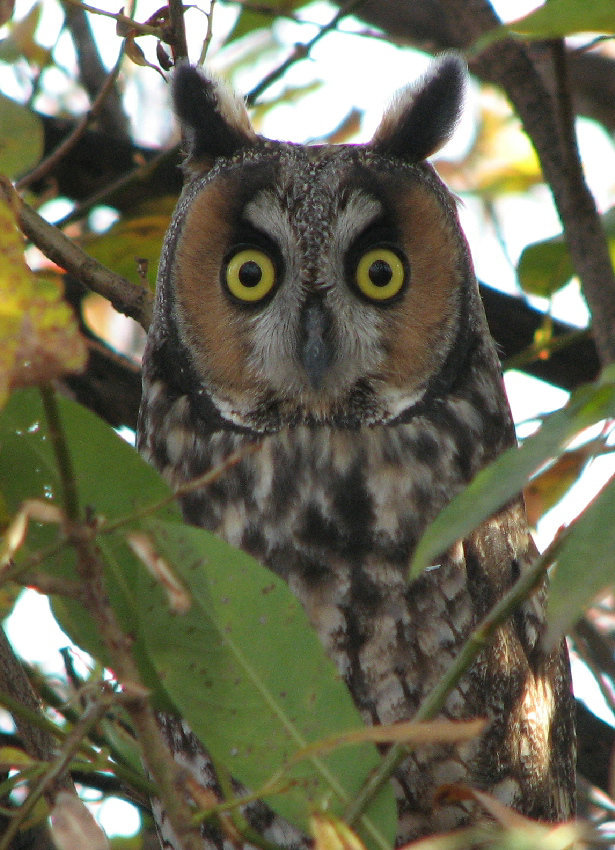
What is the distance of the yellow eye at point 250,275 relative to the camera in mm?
1812

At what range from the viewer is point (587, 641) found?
1.97 meters

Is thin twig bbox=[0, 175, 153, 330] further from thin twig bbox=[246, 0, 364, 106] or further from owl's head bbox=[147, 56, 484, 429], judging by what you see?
thin twig bbox=[246, 0, 364, 106]

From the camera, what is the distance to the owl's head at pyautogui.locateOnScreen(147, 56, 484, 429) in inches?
70.3

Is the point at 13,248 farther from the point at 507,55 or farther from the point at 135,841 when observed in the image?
the point at 507,55

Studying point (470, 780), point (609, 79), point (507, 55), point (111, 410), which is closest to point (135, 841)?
point (470, 780)

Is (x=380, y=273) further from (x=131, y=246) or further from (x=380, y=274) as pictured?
(x=131, y=246)

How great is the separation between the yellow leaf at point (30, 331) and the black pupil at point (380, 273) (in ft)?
3.83

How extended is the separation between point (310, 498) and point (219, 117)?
0.72 m

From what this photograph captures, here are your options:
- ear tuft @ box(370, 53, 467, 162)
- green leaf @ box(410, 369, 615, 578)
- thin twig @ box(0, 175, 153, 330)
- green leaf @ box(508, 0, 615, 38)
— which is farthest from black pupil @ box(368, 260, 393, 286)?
green leaf @ box(410, 369, 615, 578)

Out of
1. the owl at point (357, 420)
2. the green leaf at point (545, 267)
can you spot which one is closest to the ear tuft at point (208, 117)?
the owl at point (357, 420)

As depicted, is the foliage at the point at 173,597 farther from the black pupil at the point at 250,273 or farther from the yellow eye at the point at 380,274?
the yellow eye at the point at 380,274

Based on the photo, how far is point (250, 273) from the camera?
1811mm

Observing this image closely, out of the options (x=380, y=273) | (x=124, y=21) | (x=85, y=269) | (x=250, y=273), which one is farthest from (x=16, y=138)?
(x=380, y=273)

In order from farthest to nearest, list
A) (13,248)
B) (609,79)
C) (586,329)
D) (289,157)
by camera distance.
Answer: (609,79), (586,329), (289,157), (13,248)
